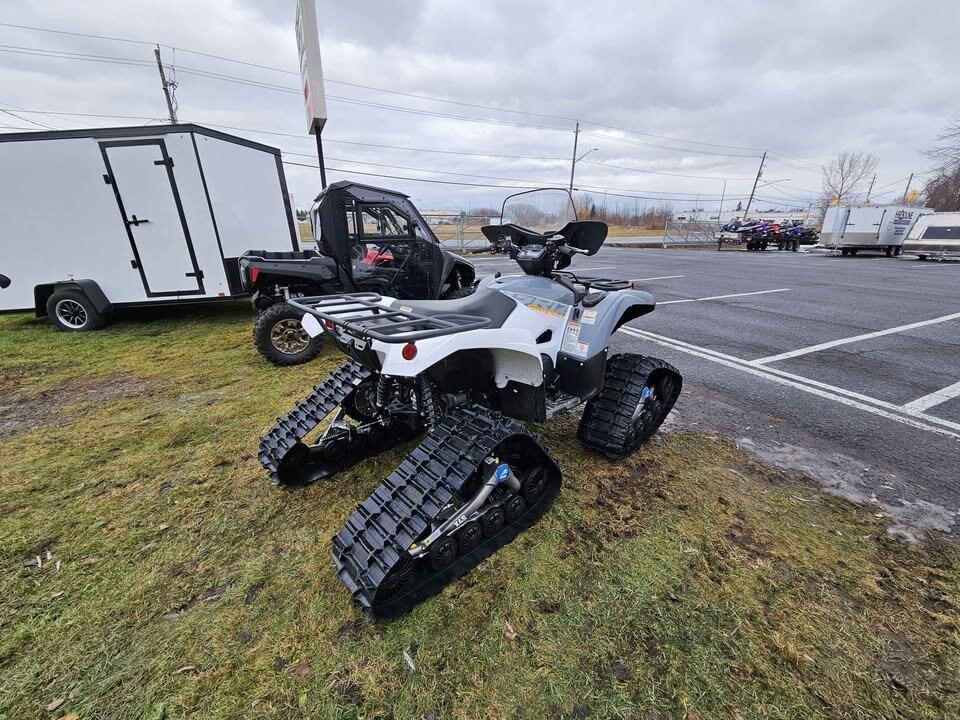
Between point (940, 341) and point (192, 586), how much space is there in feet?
31.0

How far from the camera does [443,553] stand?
2.16 m

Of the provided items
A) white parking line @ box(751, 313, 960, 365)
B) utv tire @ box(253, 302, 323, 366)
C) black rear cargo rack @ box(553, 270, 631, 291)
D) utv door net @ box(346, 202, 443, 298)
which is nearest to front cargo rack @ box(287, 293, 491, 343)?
black rear cargo rack @ box(553, 270, 631, 291)

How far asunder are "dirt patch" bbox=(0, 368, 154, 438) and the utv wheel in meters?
4.09

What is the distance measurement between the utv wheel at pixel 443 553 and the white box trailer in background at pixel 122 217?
6408 millimetres

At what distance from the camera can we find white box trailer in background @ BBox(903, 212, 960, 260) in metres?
19.8

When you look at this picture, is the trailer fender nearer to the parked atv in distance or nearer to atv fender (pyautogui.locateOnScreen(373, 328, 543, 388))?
the parked atv in distance

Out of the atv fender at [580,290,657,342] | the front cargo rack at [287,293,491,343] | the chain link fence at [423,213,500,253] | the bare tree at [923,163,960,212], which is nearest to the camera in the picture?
the front cargo rack at [287,293,491,343]

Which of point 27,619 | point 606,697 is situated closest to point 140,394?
point 27,619

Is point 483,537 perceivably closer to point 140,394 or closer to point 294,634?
point 294,634

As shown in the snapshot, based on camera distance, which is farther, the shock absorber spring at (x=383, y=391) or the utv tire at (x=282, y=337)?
the utv tire at (x=282, y=337)

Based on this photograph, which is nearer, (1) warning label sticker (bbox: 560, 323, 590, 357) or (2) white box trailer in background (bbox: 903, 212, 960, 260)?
(1) warning label sticker (bbox: 560, 323, 590, 357)

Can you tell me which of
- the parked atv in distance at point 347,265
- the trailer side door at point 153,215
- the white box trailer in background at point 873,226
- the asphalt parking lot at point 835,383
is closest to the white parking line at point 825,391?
the asphalt parking lot at point 835,383

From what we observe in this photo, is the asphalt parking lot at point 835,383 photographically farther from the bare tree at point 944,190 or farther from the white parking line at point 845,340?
the bare tree at point 944,190

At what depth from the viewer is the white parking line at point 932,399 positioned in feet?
13.4
